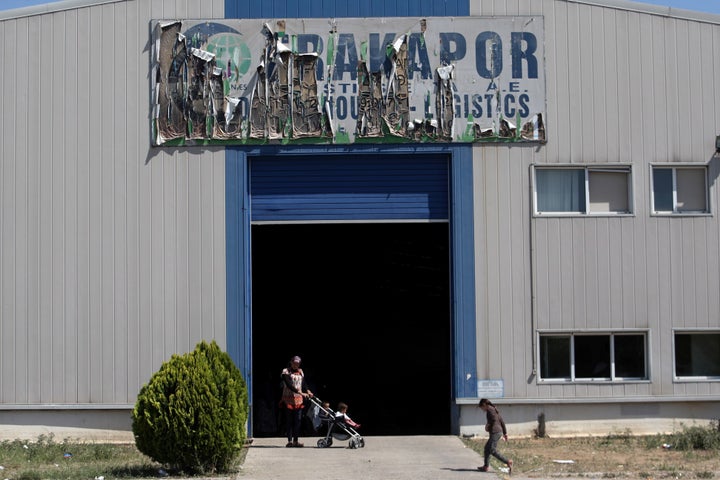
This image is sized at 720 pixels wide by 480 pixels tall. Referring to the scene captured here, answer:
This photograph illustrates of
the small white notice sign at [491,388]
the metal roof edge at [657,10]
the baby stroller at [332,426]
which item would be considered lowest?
the baby stroller at [332,426]

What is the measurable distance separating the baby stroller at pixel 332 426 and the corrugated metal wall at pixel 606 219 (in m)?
2.72

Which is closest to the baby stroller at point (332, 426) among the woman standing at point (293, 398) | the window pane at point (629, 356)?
the woman standing at point (293, 398)

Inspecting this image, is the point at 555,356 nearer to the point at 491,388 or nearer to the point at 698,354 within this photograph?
the point at 491,388

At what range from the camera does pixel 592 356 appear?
19.0 m

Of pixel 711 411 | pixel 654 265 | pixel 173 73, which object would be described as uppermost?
pixel 173 73

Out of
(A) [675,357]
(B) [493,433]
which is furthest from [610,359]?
(B) [493,433]

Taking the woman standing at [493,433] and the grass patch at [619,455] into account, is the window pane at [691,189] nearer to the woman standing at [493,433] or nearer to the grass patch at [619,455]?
the grass patch at [619,455]

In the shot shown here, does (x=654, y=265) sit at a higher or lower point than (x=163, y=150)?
lower

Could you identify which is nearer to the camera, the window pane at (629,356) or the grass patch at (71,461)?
the grass patch at (71,461)

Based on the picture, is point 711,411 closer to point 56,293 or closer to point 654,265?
point 654,265

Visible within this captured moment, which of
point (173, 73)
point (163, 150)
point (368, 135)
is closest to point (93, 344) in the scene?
point (163, 150)

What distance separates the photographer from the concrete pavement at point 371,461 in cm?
1503

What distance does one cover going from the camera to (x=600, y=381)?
18.8m

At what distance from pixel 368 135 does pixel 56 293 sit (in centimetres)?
642
